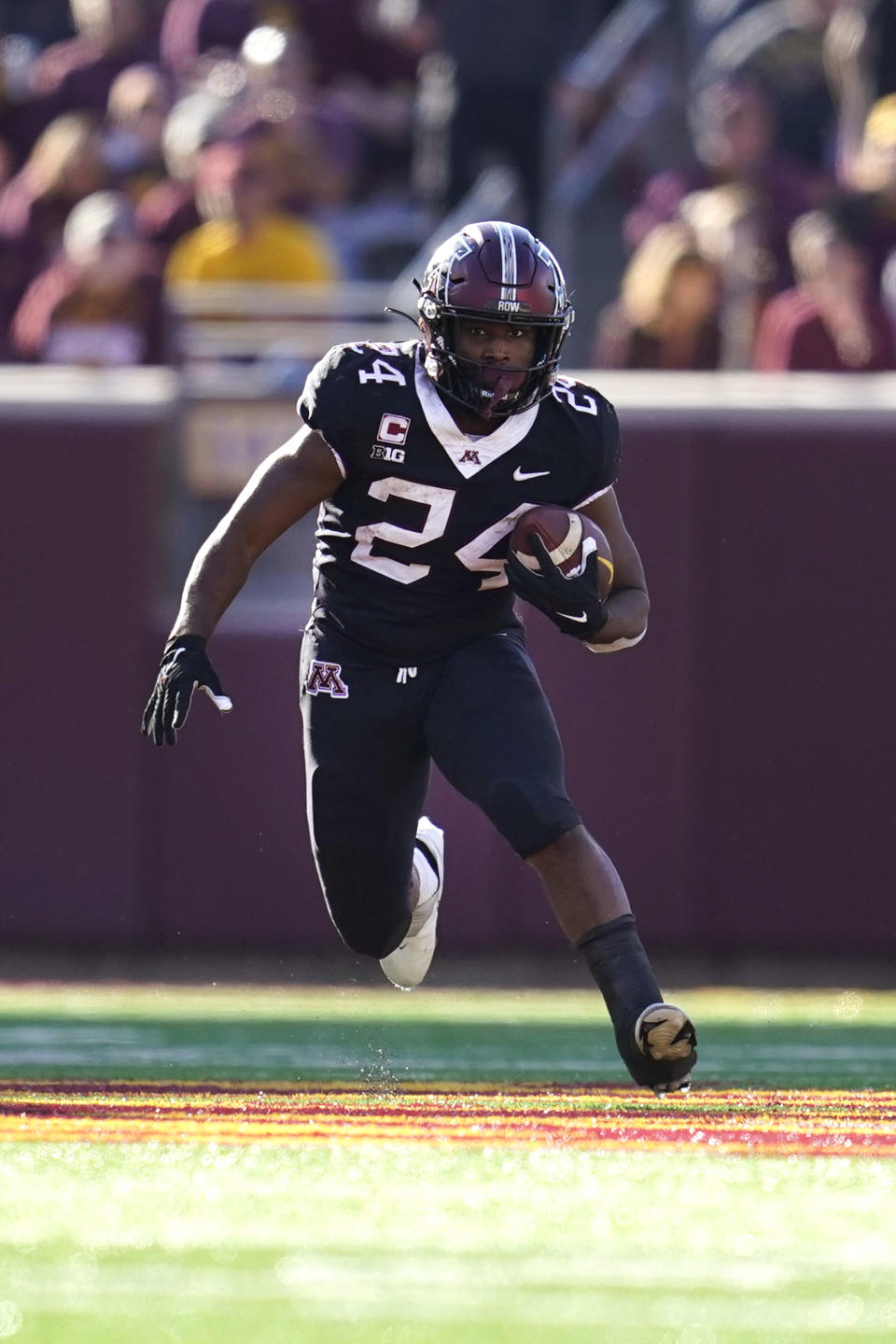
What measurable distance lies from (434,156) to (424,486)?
5.29 meters

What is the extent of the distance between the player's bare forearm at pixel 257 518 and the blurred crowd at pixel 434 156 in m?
3.22

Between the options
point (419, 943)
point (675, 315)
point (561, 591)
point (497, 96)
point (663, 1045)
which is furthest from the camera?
point (497, 96)

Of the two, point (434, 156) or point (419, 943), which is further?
point (434, 156)

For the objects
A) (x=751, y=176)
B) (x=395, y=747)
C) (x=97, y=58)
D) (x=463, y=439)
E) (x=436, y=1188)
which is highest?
(x=97, y=58)

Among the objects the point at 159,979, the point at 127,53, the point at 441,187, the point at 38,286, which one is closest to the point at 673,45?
the point at 441,187

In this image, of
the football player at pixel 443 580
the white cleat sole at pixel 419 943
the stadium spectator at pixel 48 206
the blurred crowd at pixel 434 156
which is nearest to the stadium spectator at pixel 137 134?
the blurred crowd at pixel 434 156

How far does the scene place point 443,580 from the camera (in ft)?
16.3

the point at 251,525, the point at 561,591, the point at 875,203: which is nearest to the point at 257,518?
the point at 251,525

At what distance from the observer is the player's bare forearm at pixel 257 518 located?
491 cm

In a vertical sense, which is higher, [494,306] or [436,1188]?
[494,306]

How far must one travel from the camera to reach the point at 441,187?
9.80 meters

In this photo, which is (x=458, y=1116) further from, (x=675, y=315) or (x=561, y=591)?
(x=675, y=315)

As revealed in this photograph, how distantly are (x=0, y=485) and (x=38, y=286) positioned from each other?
1.47 m

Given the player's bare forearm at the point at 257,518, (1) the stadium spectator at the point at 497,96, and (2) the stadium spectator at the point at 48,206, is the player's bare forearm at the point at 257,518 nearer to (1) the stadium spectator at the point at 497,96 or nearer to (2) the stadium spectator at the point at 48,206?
(2) the stadium spectator at the point at 48,206
